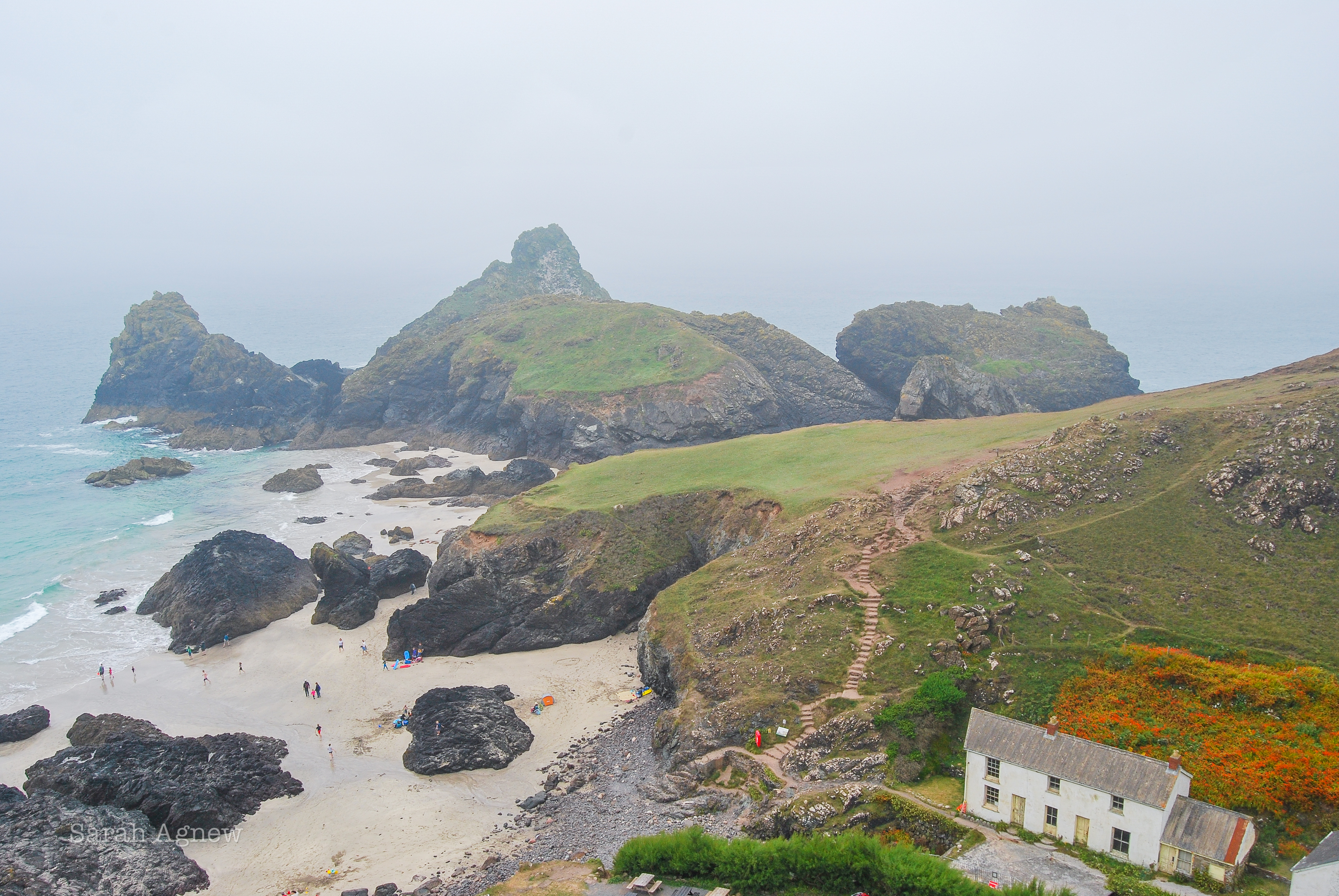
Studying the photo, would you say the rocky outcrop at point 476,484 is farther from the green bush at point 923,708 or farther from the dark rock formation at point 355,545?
the green bush at point 923,708

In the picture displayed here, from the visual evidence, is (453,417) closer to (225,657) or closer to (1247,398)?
(225,657)

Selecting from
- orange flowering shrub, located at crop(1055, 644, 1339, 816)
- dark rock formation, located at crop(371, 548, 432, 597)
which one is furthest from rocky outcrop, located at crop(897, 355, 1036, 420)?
orange flowering shrub, located at crop(1055, 644, 1339, 816)

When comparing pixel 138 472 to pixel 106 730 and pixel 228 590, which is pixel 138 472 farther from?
pixel 106 730

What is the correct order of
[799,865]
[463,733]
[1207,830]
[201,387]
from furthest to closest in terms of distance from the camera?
1. [201,387]
2. [463,733]
3. [799,865]
4. [1207,830]

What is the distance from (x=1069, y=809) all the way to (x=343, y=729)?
1185 inches

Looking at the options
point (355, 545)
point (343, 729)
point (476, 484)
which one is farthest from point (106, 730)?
point (476, 484)

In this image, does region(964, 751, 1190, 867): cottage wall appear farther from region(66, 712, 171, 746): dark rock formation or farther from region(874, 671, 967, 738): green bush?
region(66, 712, 171, 746): dark rock formation

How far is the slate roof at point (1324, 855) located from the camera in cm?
1881

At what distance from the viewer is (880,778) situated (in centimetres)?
2714

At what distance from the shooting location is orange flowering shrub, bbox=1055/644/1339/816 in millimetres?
22609

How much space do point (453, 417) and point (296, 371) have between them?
3286 cm

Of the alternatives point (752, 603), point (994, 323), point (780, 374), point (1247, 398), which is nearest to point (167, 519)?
point (752, 603)

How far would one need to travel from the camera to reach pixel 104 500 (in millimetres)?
75688

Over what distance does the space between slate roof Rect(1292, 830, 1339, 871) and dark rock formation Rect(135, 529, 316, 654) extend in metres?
49.0
